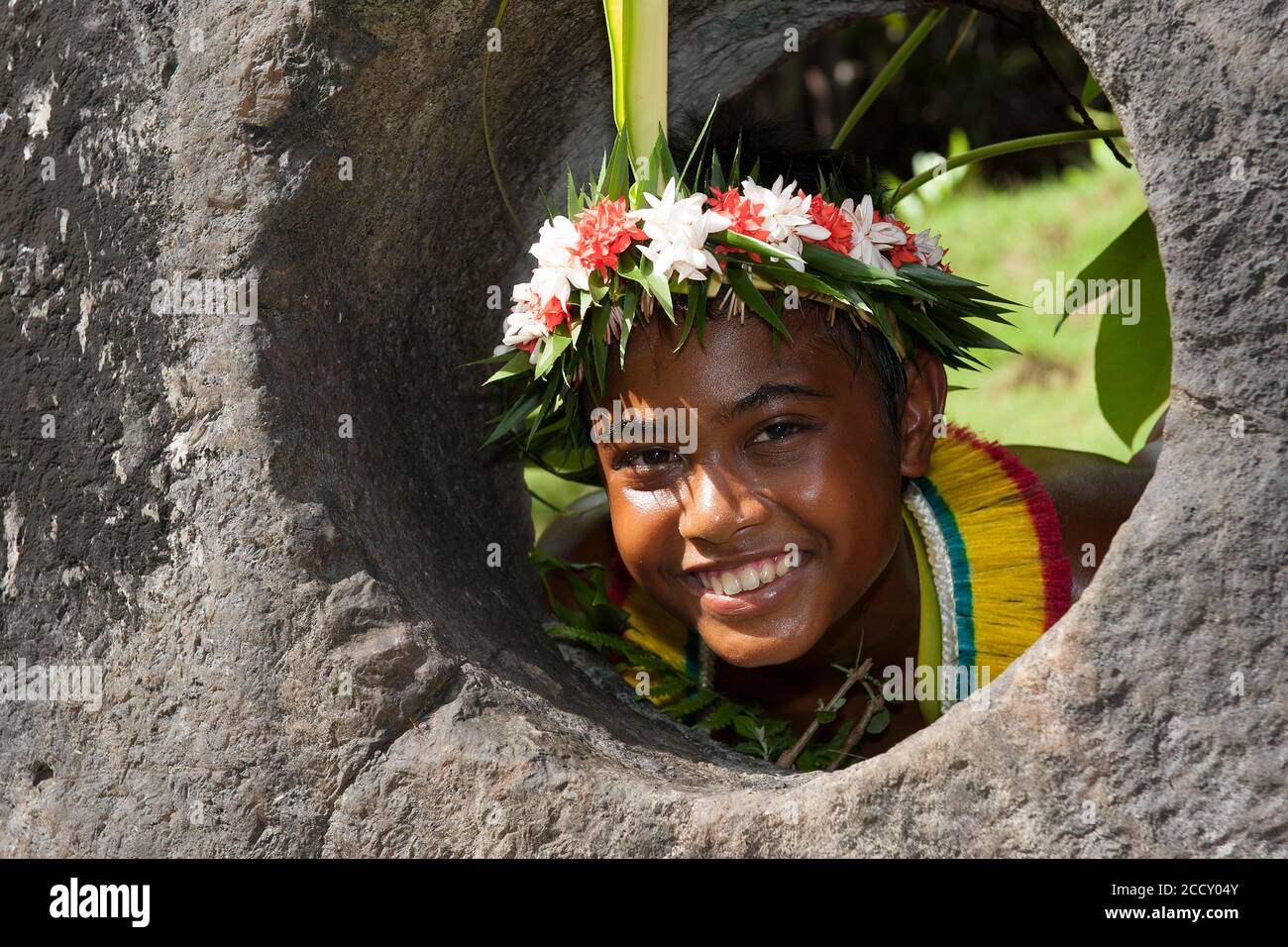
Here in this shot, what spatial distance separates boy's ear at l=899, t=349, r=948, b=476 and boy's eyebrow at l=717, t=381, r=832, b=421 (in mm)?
332

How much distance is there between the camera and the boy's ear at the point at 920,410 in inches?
94.0

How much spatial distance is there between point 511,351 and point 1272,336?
48.3 inches

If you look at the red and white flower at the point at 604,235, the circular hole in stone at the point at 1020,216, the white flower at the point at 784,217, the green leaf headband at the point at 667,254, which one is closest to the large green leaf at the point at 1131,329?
the circular hole in stone at the point at 1020,216

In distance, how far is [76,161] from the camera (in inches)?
78.5

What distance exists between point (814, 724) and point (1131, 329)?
1.11m

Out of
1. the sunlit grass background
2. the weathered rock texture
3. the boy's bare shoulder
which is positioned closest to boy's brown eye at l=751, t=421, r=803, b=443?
the weathered rock texture

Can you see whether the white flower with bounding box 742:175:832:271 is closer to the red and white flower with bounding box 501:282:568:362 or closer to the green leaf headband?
the green leaf headband

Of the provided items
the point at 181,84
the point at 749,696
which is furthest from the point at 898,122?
the point at 181,84

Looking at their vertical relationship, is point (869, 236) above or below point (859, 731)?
above

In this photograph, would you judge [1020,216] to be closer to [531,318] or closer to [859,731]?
[859,731]

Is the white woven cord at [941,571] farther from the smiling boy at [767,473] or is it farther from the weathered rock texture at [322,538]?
the weathered rock texture at [322,538]

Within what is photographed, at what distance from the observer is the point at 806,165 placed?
2379 mm

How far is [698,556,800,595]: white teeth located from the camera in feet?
7.04

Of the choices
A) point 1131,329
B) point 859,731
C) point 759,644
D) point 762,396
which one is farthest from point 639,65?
point 1131,329
